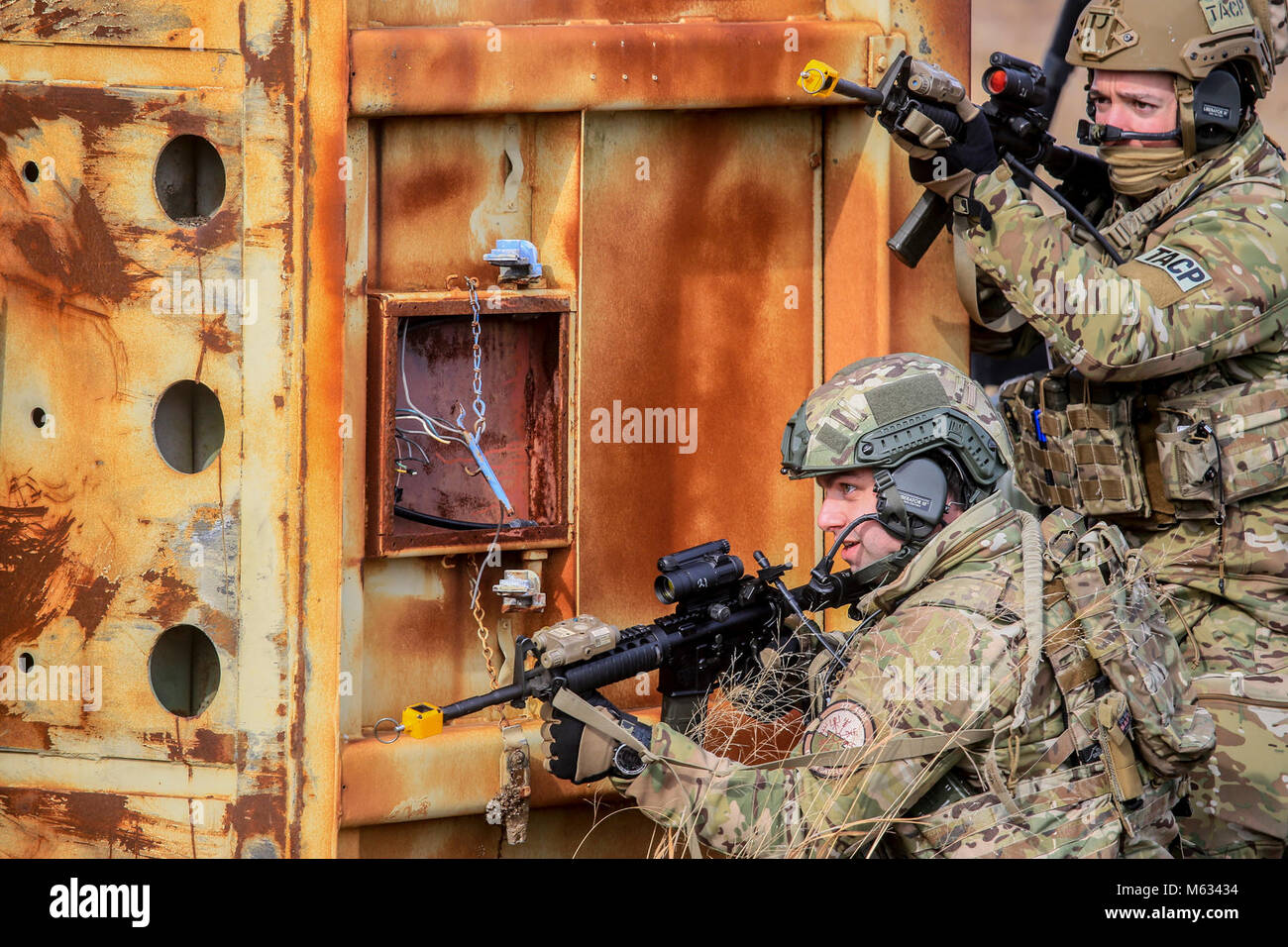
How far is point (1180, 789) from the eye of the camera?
10.3 feet

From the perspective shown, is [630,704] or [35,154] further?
[630,704]

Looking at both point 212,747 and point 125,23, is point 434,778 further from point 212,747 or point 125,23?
point 125,23

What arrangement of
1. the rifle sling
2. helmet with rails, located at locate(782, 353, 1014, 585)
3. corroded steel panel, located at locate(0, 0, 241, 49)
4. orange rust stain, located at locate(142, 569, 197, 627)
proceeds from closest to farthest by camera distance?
the rifle sling
helmet with rails, located at locate(782, 353, 1014, 585)
corroded steel panel, located at locate(0, 0, 241, 49)
orange rust stain, located at locate(142, 569, 197, 627)

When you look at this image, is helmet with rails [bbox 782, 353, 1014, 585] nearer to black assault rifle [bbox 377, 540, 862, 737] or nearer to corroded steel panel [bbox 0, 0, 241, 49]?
black assault rifle [bbox 377, 540, 862, 737]

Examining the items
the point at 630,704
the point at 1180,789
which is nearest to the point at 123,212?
the point at 630,704

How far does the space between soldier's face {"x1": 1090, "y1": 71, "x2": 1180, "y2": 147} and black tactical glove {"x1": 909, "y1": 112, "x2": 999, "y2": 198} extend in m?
0.33

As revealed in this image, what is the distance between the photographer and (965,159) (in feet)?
11.7

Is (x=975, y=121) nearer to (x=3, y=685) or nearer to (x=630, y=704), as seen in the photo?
(x=630, y=704)

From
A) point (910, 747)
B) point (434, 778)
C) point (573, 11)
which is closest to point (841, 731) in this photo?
point (910, 747)

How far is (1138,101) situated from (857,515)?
1393 mm

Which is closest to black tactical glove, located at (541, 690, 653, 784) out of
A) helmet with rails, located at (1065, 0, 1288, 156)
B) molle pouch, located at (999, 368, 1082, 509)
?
molle pouch, located at (999, 368, 1082, 509)

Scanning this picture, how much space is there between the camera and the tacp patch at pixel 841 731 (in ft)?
9.18

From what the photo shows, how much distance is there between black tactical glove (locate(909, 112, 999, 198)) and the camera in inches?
141

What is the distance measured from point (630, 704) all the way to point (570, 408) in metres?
0.82
